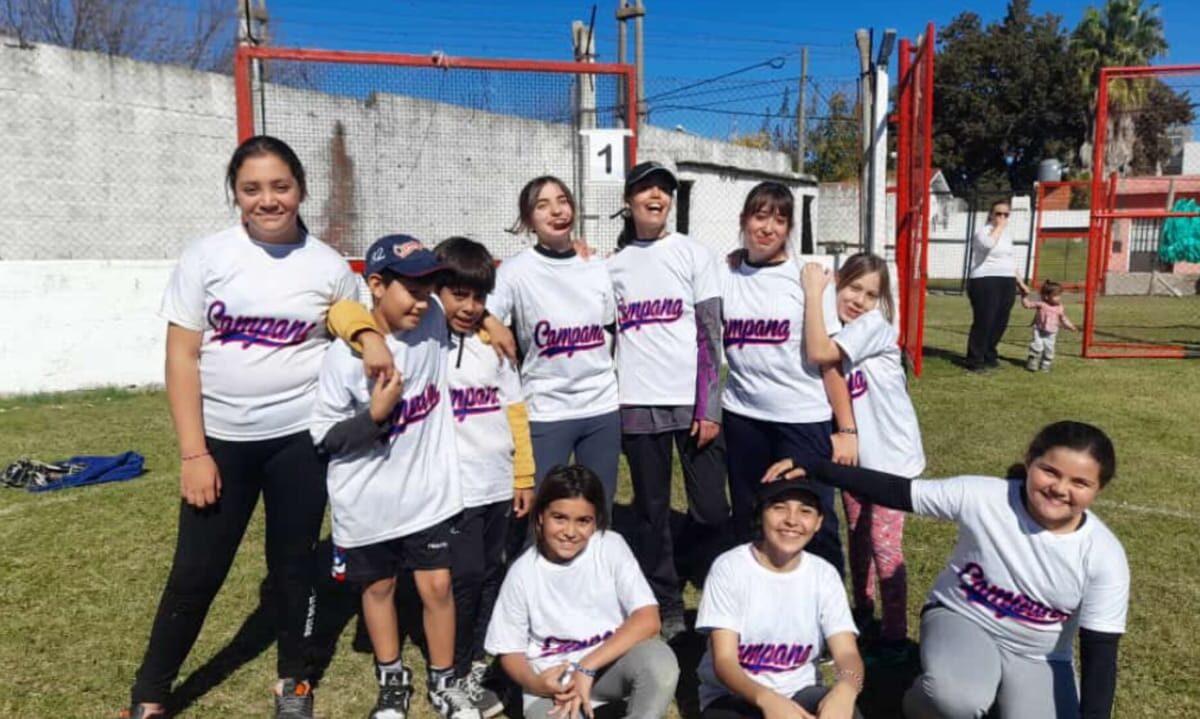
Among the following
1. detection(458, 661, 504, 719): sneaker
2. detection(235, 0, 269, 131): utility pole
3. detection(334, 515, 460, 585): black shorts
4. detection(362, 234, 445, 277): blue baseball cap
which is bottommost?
detection(458, 661, 504, 719): sneaker

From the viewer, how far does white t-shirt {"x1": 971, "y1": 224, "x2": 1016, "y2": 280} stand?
29.5 ft

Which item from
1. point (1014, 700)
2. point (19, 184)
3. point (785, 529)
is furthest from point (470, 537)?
point (19, 184)

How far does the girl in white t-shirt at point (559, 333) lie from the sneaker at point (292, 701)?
1.09 metres

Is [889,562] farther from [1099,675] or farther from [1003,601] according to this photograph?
[1099,675]

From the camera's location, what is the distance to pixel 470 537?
297cm

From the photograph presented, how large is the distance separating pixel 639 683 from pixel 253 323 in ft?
5.21

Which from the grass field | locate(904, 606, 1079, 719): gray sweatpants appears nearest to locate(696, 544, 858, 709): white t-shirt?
locate(904, 606, 1079, 719): gray sweatpants

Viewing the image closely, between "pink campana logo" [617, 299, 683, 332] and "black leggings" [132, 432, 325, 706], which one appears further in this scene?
"pink campana logo" [617, 299, 683, 332]

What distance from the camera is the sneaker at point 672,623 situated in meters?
3.39

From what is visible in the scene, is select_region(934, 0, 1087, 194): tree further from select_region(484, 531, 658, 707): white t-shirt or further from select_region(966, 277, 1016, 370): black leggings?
select_region(484, 531, 658, 707): white t-shirt

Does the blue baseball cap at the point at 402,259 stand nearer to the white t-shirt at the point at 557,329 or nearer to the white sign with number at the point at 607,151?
the white t-shirt at the point at 557,329

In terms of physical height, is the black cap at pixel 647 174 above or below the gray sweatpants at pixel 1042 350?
above

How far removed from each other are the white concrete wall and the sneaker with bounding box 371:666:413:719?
7029 millimetres

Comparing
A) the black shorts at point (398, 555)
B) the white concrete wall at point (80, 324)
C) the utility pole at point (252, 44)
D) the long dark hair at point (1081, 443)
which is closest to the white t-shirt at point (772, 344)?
the long dark hair at point (1081, 443)
